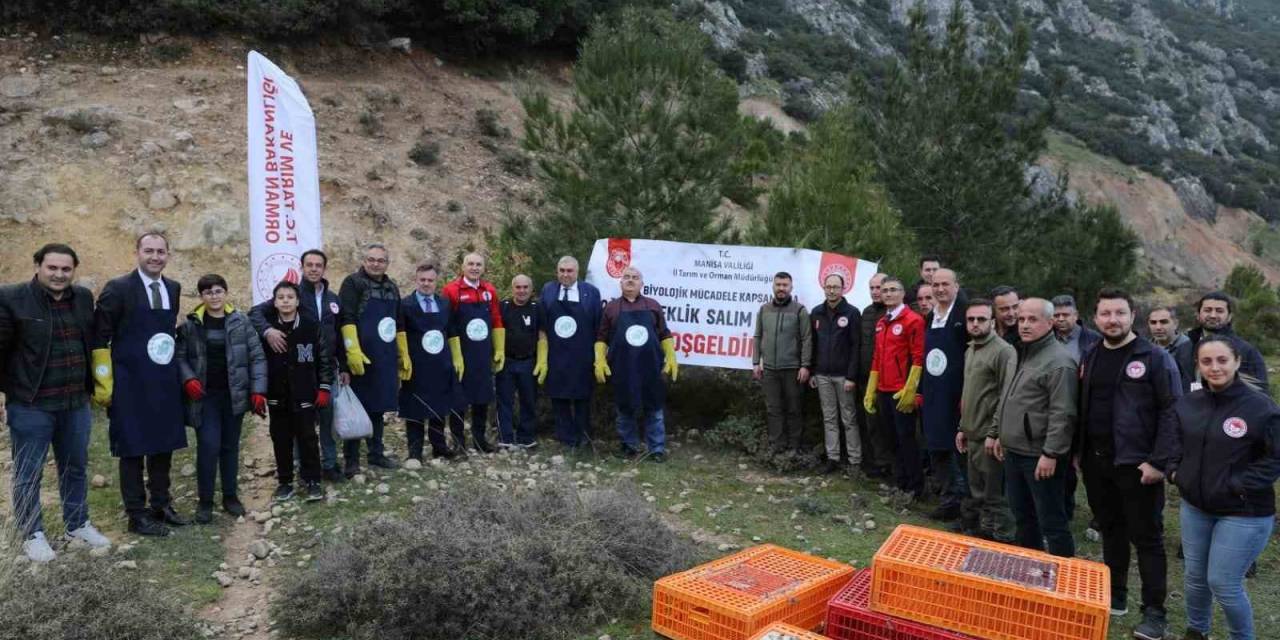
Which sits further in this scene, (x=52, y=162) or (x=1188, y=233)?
(x=1188, y=233)

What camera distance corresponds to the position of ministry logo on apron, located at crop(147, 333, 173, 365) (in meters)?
5.49

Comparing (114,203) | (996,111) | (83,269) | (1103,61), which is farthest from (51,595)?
(1103,61)

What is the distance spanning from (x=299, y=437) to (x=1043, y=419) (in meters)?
5.00

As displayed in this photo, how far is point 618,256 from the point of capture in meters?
8.20

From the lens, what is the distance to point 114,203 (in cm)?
1260

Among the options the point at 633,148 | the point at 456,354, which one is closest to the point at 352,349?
the point at 456,354

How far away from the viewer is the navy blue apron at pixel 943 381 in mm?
6043

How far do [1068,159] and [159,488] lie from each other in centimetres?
4403

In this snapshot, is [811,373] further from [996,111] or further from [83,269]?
[83,269]

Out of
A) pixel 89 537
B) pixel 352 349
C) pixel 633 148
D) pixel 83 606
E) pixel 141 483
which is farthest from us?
pixel 633 148

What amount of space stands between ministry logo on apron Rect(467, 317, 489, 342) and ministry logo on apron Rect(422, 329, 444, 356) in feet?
0.98

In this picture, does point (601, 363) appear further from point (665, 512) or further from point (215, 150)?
point (215, 150)

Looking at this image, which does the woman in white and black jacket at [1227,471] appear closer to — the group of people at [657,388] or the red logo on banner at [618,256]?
the group of people at [657,388]

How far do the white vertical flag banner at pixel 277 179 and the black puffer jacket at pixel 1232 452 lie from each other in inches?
270
